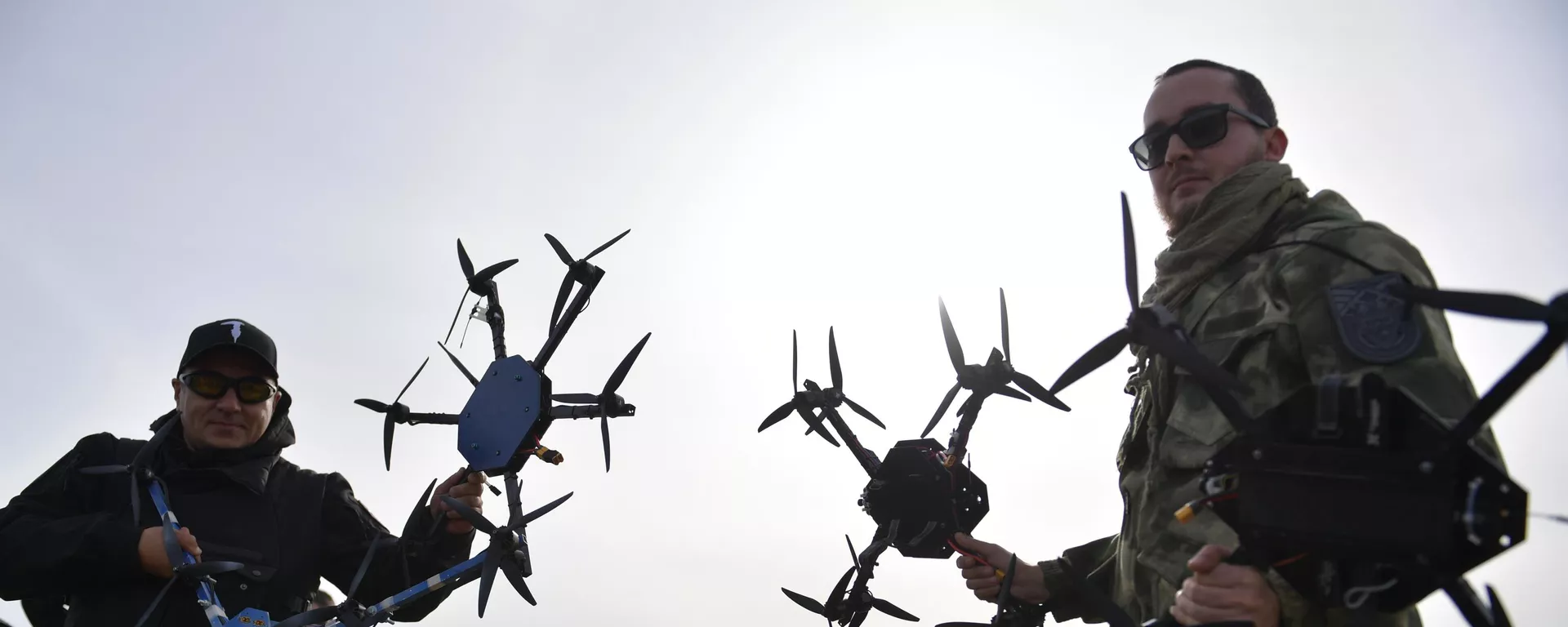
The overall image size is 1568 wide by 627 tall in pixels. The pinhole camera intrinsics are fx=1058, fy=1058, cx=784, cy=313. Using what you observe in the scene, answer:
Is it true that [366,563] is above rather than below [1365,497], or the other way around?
above

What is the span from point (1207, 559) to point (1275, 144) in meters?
2.81

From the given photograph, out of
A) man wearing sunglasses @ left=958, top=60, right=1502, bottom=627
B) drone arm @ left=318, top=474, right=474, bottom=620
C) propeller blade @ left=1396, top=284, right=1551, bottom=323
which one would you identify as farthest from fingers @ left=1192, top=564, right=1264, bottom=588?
drone arm @ left=318, top=474, right=474, bottom=620

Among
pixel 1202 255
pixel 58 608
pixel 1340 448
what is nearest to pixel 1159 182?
pixel 1202 255

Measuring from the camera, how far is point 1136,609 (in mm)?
4680

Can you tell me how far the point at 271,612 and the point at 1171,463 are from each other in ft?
19.4

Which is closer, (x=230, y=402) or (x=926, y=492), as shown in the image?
(x=926, y=492)

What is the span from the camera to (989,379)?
20.9 ft

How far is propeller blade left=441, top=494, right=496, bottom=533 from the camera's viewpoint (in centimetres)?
655

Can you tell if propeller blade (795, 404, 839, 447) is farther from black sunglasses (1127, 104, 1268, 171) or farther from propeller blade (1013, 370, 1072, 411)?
black sunglasses (1127, 104, 1268, 171)

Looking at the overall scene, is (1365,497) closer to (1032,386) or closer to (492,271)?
(1032,386)

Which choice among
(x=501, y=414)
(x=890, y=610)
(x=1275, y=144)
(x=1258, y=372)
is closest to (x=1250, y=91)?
(x=1275, y=144)

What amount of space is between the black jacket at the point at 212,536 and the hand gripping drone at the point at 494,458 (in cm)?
19

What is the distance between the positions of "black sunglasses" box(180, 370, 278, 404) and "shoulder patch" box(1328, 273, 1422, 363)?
22.7ft

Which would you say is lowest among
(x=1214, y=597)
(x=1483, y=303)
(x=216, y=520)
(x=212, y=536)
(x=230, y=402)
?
(x=1214, y=597)
